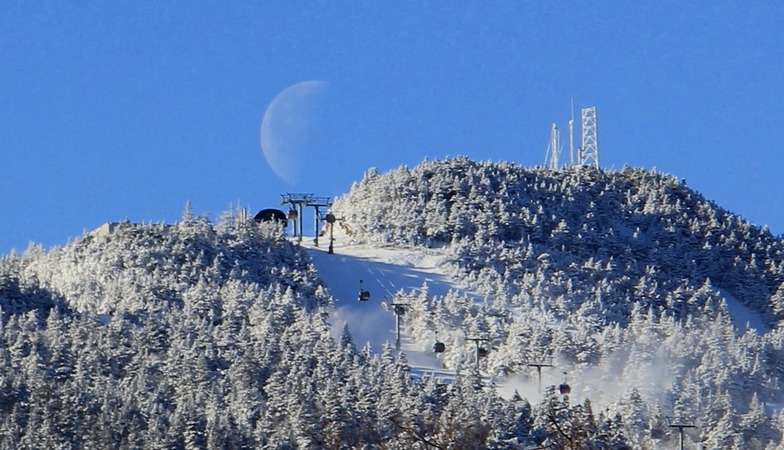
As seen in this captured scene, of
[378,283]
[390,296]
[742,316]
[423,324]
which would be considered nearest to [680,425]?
[423,324]

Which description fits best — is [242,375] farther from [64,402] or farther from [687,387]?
[687,387]

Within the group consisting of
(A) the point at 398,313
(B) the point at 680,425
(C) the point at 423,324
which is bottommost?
(B) the point at 680,425

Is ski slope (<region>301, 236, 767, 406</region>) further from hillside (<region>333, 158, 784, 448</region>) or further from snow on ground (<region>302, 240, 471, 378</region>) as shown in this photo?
hillside (<region>333, 158, 784, 448</region>)

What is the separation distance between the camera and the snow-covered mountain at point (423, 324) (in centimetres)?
8944

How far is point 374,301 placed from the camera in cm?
11769

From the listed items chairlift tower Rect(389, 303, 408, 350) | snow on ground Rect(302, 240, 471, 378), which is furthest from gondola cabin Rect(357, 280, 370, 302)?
Result: chairlift tower Rect(389, 303, 408, 350)

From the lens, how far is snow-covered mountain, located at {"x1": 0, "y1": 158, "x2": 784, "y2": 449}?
3521 inches

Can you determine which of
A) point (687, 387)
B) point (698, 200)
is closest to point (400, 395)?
point (687, 387)

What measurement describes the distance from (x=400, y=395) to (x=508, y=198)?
160 ft

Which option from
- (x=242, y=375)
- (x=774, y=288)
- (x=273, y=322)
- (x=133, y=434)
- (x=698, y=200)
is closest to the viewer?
(x=133, y=434)

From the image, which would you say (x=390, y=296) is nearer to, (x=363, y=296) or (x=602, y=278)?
(x=363, y=296)

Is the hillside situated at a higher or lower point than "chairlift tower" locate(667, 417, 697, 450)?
higher

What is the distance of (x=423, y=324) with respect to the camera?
360ft

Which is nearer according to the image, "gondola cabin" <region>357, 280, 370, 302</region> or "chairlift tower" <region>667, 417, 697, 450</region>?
"chairlift tower" <region>667, 417, 697, 450</region>
